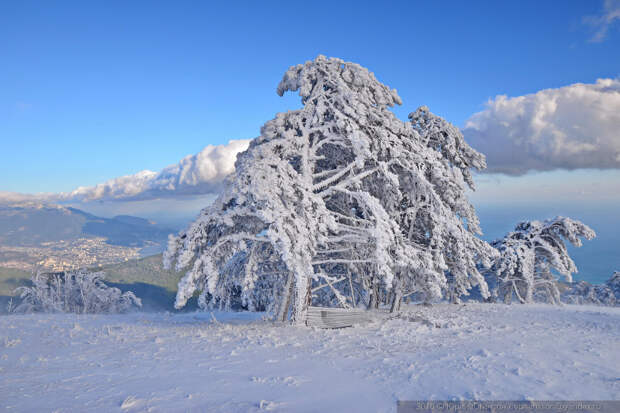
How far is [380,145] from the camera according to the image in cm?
1070

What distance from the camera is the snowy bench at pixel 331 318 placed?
9477mm

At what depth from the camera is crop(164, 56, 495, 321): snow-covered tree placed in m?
8.77

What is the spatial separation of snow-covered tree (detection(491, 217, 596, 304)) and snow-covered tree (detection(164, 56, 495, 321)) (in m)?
8.98

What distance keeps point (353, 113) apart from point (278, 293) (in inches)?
253

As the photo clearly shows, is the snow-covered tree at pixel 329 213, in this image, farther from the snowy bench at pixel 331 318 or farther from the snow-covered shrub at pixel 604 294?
the snow-covered shrub at pixel 604 294

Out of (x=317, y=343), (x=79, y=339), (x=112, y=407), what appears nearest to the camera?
(x=112, y=407)

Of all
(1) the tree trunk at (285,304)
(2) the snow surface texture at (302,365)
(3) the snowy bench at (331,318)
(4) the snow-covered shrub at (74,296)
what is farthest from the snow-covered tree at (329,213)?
(4) the snow-covered shrub at (74,296)

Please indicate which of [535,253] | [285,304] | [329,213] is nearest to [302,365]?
[329,213]

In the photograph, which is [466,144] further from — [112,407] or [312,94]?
[112,407]

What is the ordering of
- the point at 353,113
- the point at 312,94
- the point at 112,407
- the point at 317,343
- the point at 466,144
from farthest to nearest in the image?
the point at 466,144
the point at 312,94
the point at 353,113
the point at 317,343
the point at 112,407

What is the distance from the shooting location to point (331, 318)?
31.4ft

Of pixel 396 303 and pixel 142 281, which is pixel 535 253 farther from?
pixel 142 281

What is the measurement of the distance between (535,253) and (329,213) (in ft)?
59.2

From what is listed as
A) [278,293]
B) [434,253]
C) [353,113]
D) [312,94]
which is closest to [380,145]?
[353,113]
